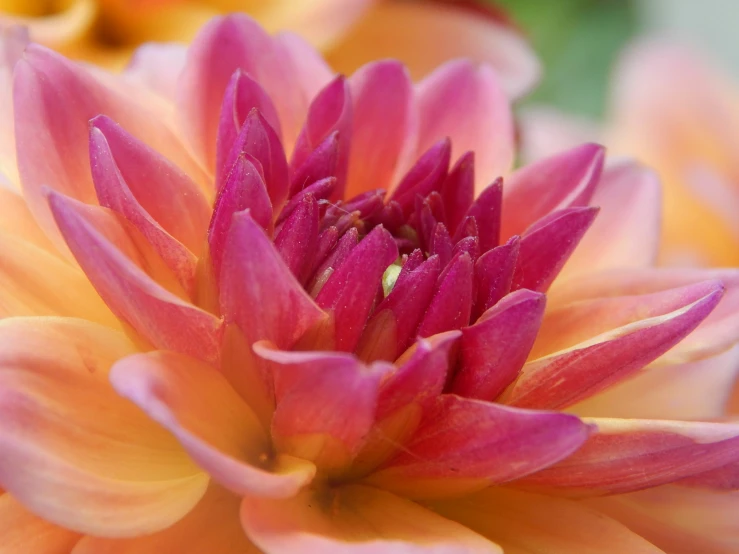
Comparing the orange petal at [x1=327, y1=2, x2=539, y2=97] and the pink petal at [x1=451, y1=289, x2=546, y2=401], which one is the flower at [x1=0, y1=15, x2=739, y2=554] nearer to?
the pink petal at [x1=451, y1=289, x2=546, y2=401]

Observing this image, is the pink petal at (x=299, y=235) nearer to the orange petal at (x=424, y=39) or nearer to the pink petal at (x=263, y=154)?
the pink petal at (x=263, y=154)

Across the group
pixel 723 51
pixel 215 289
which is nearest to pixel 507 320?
pixel 215 289

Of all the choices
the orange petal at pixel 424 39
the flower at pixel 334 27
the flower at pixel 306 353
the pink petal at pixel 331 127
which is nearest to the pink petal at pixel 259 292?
the flower at pixel 306 353

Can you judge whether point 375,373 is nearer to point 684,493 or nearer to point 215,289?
point 215,289

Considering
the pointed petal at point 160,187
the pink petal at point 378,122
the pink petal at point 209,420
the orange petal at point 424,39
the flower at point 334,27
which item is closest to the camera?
the pink petal at point 209,420

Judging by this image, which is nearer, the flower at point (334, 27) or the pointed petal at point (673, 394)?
the pointed petal at point (673, 394)

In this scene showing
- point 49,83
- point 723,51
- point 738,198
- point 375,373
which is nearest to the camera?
point 375,373
